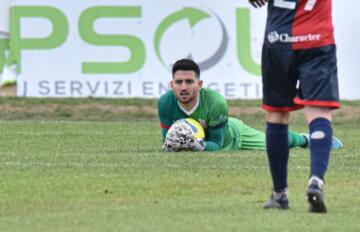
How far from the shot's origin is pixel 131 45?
22.0 meters

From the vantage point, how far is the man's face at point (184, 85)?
44.9 feet

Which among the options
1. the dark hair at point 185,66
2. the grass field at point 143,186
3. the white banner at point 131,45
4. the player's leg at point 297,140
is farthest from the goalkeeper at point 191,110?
the white banner at point 131,45

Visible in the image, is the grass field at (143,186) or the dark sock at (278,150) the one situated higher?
the dark sock at (278,150)

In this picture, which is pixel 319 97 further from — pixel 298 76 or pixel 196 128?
pixel 196 128

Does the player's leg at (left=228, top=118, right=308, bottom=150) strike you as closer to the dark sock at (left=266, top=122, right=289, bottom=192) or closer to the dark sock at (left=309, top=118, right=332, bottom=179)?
the dark sock at (left=266, top=122, right=289, bottom=192)

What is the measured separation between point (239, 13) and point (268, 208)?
13377 mm

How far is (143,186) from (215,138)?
3753 mm

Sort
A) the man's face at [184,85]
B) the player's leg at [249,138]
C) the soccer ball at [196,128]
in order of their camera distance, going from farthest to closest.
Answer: the player's leg at [249,138]
the soccer ball at [196,128]
the man's face at [184,85]

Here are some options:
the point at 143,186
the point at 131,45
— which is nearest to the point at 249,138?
the point at 143,186

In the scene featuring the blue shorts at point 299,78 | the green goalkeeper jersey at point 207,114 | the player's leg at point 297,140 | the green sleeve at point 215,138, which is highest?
the blue shorts at point 299,78

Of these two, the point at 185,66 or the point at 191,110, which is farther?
the point at 191,110

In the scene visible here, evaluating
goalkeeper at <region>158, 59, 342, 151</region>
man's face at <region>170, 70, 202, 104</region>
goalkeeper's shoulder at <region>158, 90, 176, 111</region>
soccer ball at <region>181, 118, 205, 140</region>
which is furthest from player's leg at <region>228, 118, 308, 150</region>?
man's face at <region>170, 70, 202, 104</region>

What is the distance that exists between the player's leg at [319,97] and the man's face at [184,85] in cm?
479

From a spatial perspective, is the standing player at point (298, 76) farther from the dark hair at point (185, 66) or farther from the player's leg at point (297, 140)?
the player's leg at point (297, 140)
